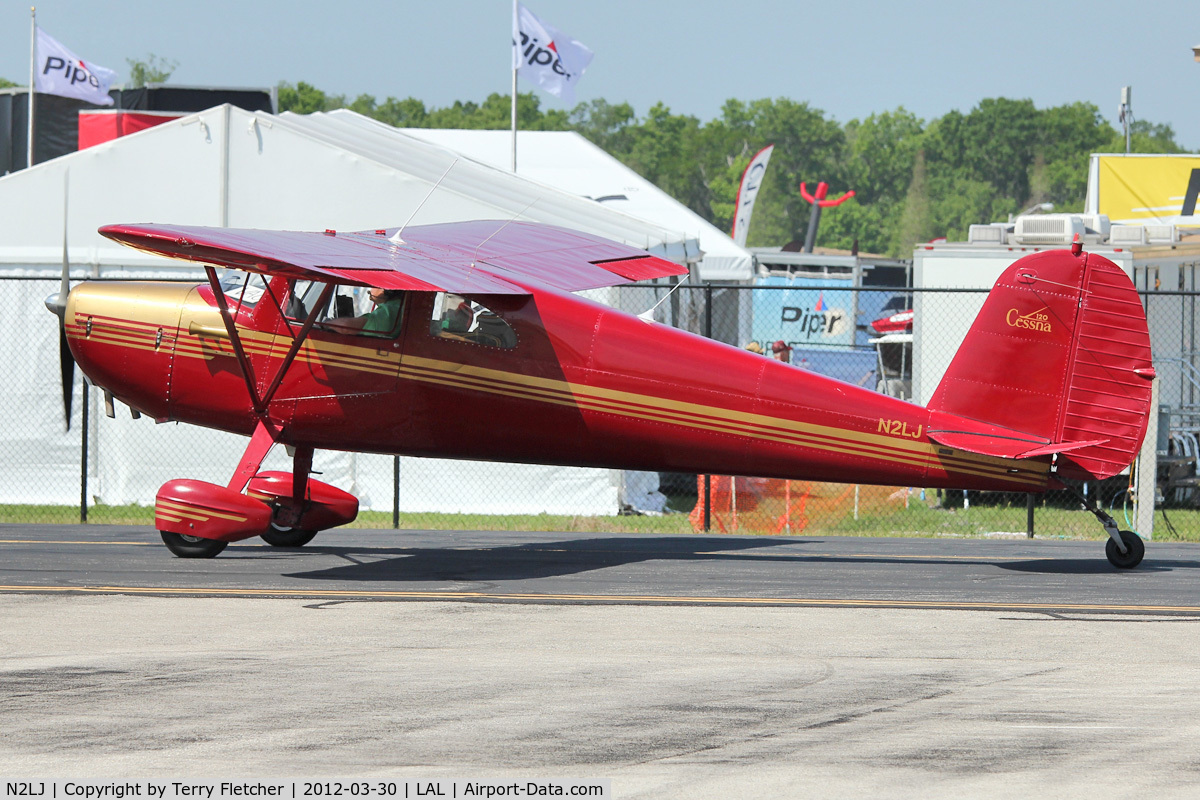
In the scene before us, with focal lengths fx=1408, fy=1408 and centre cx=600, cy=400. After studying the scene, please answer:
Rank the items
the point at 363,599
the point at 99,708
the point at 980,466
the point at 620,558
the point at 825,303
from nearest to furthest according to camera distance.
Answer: the point at 99,708 → the point at 363,599 → the point at 980,466 → the point at 620,558 → the point at 825,303

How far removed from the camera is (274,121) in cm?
1723

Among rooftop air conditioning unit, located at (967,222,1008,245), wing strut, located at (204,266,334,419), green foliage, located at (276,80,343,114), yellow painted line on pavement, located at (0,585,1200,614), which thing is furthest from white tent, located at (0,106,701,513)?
green foliage, located at (276,80,343,114)

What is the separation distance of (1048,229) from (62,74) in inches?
849

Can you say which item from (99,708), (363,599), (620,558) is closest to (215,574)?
(363,599)

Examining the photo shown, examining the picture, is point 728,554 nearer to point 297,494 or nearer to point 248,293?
point 297,494

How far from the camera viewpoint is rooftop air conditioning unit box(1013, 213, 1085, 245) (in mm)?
19844

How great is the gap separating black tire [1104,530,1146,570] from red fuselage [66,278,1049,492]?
148cm

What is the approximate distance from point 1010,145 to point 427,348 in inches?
6655

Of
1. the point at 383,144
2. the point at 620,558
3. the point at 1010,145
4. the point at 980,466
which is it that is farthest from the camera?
the point at 1010,145

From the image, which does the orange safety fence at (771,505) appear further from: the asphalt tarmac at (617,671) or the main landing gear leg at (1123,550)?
the main landing gear leg at (1123,550)

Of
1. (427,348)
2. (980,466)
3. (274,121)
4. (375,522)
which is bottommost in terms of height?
(375,522)

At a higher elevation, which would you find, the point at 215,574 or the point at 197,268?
the point at 197,268

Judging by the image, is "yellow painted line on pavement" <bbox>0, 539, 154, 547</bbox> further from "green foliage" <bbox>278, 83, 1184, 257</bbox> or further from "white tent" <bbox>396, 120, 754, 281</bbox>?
"green foliage" <bbox>278, 83, 1184, 257</bbox>

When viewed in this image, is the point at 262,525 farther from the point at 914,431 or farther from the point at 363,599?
the point at 914,431
